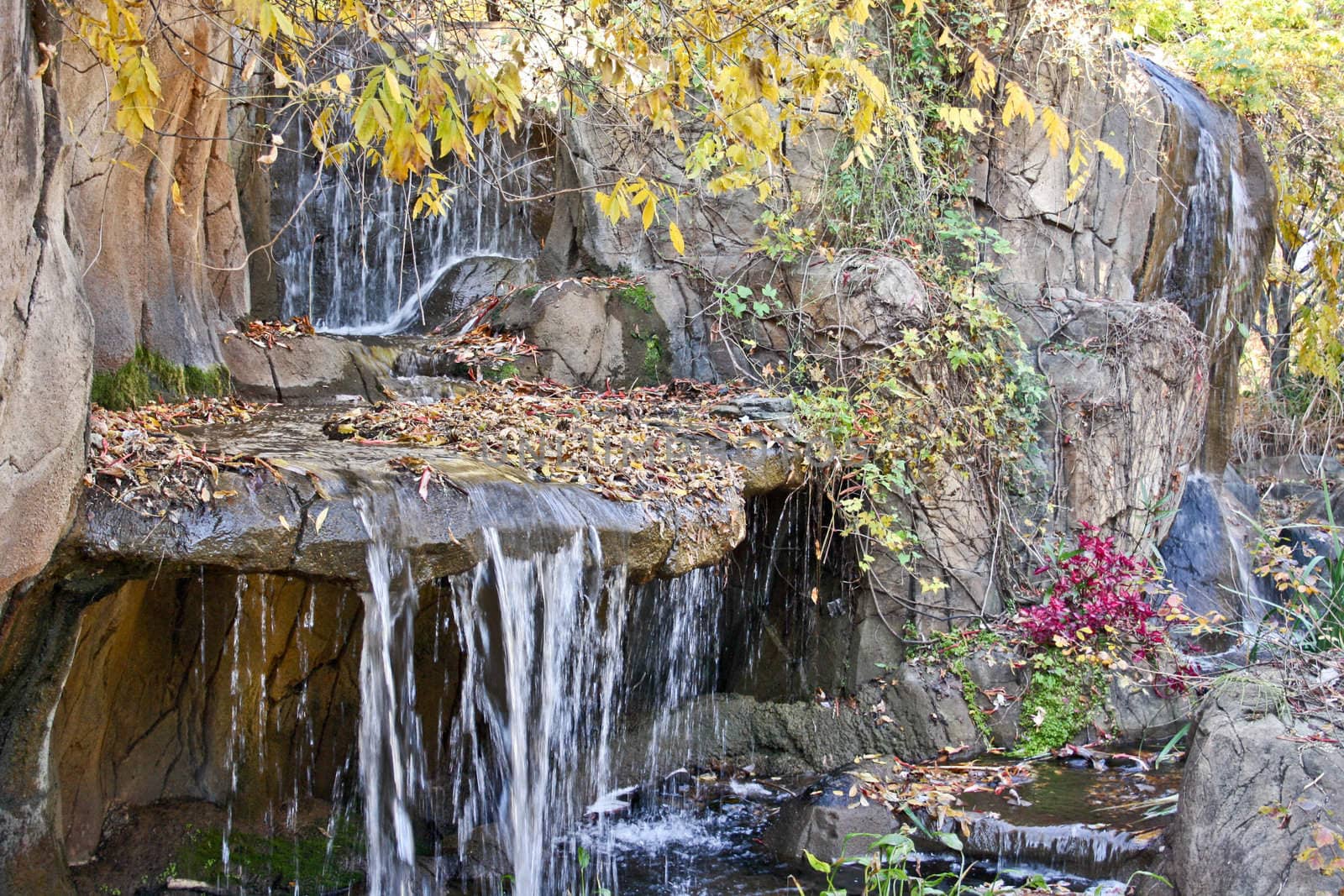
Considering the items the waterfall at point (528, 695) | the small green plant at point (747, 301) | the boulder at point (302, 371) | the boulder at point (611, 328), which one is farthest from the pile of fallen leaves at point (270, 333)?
the small green plant at point (747, 301)

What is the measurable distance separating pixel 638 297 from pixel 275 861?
168 inches

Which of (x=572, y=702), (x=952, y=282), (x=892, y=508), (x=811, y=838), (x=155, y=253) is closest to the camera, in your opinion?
(x=811, y=838)

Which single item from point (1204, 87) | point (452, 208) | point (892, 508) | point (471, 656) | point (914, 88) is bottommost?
point (471, 656)

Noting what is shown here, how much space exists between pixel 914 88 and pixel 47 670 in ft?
22.4

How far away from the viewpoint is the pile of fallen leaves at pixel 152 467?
12.1 feet

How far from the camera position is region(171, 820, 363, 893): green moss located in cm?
477

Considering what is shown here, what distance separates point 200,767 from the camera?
4.88m

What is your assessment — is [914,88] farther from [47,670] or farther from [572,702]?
[47,670]

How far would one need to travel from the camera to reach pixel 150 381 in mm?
5617

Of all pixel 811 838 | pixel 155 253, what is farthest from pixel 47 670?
pixel 811 838

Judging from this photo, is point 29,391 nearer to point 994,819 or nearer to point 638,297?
point 994,819

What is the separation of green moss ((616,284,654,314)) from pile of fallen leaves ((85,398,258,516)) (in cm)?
378

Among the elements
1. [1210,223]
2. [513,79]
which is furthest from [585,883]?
[1210,223]

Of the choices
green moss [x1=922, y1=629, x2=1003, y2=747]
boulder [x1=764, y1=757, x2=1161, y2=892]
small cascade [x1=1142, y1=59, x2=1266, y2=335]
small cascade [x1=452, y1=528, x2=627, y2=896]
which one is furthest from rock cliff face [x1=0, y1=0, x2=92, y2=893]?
small cascade [x1=1142, y1=59, x2=1266, y2=335]
